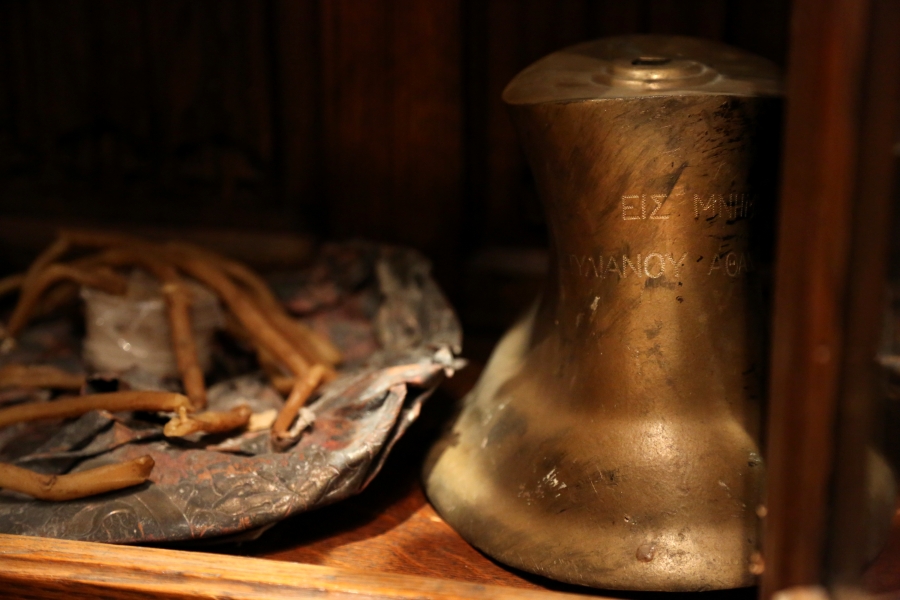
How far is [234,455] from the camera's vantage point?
0.72m

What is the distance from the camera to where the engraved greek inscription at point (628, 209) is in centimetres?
65

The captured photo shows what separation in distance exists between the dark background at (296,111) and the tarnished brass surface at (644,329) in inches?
15.2

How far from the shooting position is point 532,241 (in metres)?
1.15

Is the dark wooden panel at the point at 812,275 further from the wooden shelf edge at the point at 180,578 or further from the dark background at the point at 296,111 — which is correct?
the dark background at the point at 296,111

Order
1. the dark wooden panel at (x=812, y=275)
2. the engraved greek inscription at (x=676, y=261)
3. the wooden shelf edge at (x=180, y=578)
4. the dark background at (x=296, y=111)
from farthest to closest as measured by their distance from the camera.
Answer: the dark background at (x=296, y=111), the engraved greek inscription at (x=676, y=261), the wooden shelf edge at (x=180, y=578), the dark wooden panel at (x=812, y=275)

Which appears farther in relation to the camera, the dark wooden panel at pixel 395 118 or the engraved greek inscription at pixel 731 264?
the dark wooden panel at pixel 395 118

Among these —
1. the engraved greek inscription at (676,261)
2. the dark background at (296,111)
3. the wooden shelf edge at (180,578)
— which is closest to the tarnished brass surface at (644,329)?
the engraved greek inscription at (676,261)

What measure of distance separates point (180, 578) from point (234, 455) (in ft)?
0.52

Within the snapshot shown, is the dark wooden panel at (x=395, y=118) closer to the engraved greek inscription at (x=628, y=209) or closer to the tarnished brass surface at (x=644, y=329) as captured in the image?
the tarnished brass surface at (x=644, y=329)

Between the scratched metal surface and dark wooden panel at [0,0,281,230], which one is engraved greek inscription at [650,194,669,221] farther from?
dark wooden panel at [0,0,281,230]

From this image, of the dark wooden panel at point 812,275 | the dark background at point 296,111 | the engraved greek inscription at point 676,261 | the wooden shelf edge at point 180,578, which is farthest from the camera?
the dark background at point 296,111

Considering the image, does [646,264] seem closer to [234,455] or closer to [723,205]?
[723,205]

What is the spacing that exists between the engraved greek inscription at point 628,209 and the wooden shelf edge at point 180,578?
0.27m

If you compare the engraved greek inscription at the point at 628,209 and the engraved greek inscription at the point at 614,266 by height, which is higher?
the engraved greek inscription at the point at 628,209
